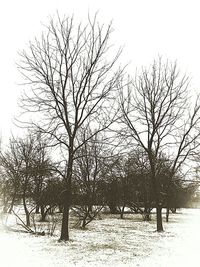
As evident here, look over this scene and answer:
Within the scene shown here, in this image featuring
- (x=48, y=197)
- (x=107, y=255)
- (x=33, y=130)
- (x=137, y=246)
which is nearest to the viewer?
(x=107, y=255)

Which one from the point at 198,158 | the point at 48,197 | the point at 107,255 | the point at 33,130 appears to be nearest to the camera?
the point at 107,255

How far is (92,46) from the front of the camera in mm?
17516

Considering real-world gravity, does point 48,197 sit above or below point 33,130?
below

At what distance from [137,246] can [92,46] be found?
9612 mm

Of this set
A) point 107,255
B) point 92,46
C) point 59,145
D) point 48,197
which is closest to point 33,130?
point 59,145

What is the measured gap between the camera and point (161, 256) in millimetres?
12938

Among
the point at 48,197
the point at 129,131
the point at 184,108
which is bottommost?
the point at 48,197

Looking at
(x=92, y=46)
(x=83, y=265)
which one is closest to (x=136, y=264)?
(x=83, y=265)

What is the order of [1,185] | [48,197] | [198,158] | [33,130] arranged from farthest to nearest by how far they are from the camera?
[1,185] → [48,197] → [198,158] → [33,130]

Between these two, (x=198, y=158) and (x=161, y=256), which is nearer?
(x=161, y=256)

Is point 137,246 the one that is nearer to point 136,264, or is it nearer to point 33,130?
point 136,264

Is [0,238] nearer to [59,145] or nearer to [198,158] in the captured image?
[59,145]

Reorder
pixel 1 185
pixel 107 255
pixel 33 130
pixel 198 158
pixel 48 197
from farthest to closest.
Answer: pixel 1 185 < pixel 48 197 < pixel 198 158 < pixel 33 130 < pixel 107 255

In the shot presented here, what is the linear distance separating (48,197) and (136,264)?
14.9m
